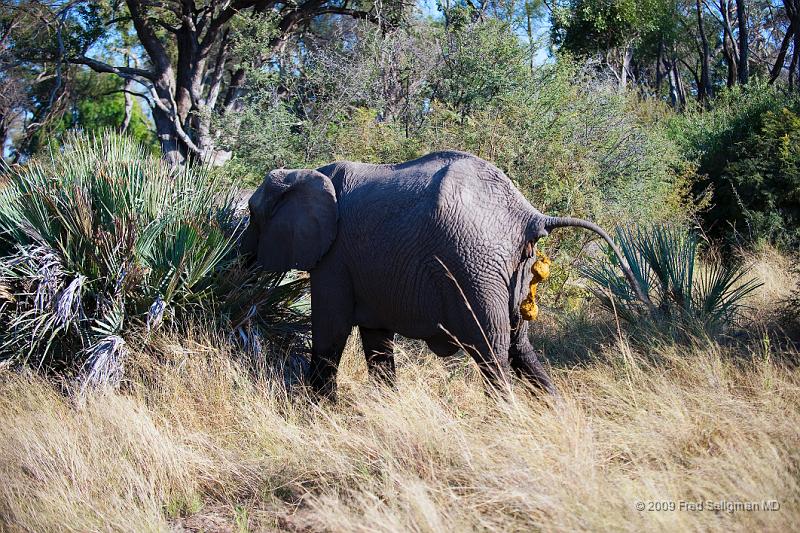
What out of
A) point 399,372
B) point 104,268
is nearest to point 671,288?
point 399,372

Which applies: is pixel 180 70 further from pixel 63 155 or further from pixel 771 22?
pixel 771 22

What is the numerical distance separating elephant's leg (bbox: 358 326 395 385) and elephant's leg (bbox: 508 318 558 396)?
3.61ft

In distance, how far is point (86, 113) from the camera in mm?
33906

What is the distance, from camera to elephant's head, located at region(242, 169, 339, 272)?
6.05 meters

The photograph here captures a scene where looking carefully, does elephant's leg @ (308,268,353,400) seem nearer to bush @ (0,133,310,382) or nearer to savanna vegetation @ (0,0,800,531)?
savanna vegetation @ (0,0,800,531)

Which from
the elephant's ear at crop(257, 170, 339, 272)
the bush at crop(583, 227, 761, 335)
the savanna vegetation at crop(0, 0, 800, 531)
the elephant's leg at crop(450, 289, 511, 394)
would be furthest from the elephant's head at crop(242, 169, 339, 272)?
the bush at crop(583, 227, 761, 335)

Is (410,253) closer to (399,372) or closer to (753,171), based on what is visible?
(399,372)

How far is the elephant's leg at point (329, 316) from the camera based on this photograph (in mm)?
6016

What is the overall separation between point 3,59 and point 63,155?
671 inches

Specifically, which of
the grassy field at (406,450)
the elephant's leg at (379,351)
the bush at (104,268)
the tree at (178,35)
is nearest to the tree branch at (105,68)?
the tree at (178,35)

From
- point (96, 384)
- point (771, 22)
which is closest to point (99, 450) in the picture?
point (96, 384)

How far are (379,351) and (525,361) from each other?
1297mm

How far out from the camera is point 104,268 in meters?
6.27

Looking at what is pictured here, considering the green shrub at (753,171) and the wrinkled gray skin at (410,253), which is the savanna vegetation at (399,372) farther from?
the wrinkled gray skin at (410,253)
